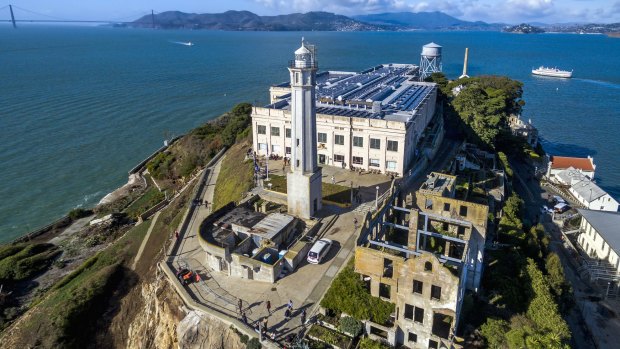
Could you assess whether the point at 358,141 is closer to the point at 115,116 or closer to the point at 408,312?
the point at 408,312

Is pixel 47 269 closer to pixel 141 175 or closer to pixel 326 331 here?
pixel 141 175

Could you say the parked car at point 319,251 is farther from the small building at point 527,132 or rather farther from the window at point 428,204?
the small building at point 527,132

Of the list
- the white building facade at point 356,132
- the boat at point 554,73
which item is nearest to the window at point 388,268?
the white building facade at point 356,132

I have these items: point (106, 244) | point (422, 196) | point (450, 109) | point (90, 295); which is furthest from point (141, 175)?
point (450, 109)

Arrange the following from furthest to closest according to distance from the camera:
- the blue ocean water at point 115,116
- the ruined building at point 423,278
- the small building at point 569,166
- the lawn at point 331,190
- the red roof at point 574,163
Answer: the red roof at point 574,163 < the small building at point 569,166 < the blue ocean water at point 115,116 < the lawn at point 331,190 < the ruined building at point 423,278

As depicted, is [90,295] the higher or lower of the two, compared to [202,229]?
lower
